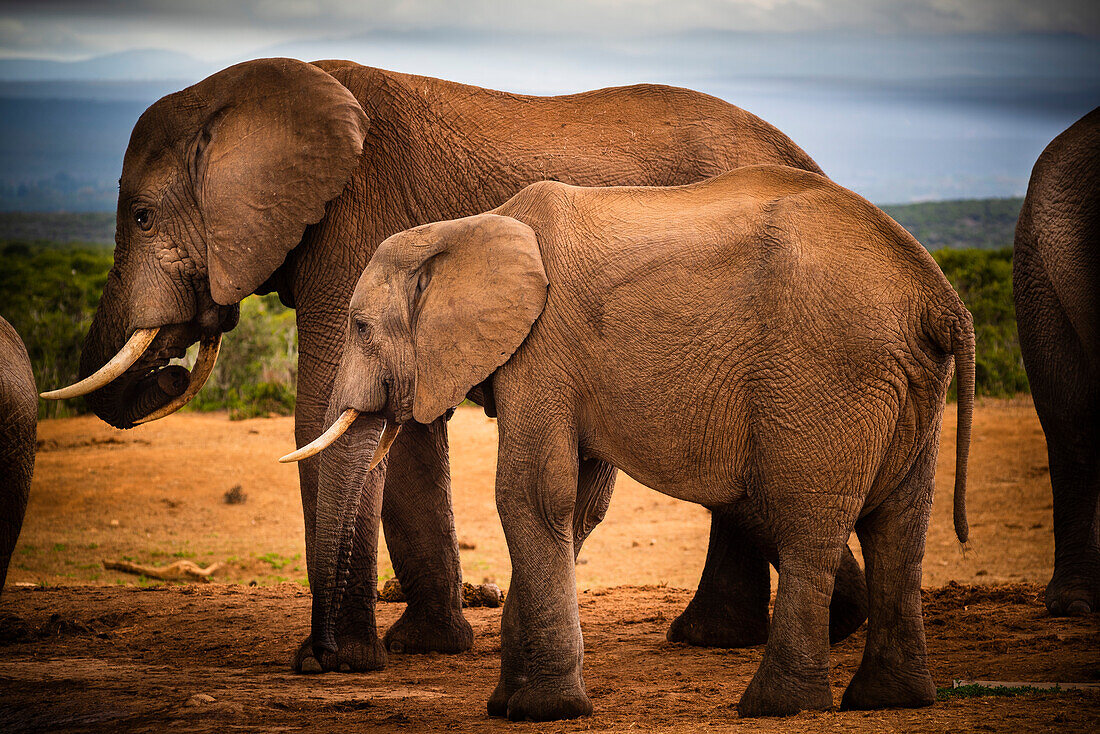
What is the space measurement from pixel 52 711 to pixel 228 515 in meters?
6.59

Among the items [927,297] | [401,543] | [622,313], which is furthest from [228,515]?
[927,297]

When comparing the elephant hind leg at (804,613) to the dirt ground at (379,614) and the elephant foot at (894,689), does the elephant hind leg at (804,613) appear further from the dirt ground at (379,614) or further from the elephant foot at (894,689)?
the elephant foot at (894,689)

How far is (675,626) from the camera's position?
7406 mm

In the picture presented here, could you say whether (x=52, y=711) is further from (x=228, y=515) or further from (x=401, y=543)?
(x=228, y=515)

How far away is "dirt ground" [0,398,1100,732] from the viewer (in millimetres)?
5492

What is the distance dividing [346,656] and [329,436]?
179 cm

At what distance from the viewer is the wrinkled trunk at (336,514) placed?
19.5 ft

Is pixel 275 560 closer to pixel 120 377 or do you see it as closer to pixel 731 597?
pixel 120 377

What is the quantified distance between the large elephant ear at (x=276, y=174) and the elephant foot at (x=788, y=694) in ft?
11.6

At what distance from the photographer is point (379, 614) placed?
846 centimetres

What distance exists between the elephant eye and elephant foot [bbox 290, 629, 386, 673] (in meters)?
2.58

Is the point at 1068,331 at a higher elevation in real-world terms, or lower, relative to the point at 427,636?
higher

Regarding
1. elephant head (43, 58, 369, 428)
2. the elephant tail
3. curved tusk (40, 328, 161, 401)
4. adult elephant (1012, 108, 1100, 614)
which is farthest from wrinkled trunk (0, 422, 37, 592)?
adult elephant (1012, 108, 1100, 614)

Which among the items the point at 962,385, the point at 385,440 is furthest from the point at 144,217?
the point at 962,385
